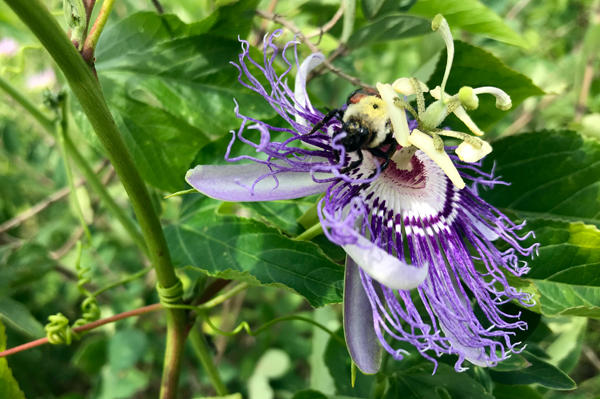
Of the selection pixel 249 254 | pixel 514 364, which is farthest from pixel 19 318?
pixel 514 364

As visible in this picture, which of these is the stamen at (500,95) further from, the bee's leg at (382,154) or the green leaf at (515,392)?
the green leaf at (515,392)

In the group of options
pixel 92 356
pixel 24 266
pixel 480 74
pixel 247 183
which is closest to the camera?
pixel 247 183

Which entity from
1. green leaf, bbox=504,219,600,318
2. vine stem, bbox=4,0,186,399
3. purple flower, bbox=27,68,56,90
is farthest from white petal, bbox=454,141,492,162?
purple flower, bbox=27,68,56,90

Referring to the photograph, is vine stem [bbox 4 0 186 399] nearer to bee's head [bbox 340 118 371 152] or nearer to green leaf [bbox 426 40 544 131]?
bee's head [bbox 340 118 371 152]

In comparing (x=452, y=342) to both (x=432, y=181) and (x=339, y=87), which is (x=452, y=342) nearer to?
(x=432, y=181)

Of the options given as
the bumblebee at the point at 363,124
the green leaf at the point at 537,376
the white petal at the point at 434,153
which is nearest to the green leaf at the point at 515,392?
the green leaf at the point at 537,376

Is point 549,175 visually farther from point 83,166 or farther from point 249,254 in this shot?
point 83,166

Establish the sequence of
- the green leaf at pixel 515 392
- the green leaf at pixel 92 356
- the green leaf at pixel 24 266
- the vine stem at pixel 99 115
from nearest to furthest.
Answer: the vine stem at pixel 99 115
the green leaf at pixel 515 392
the green leaf at pixel 24 266
the green leaf at pixel 92 356
